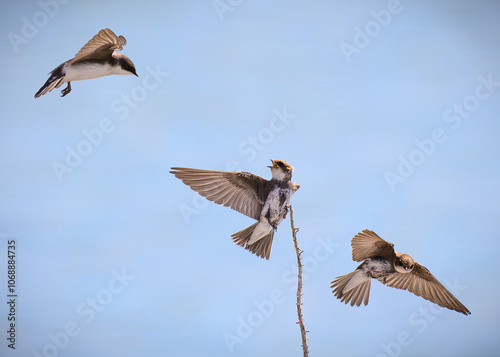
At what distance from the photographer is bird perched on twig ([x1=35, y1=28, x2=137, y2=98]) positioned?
505cm

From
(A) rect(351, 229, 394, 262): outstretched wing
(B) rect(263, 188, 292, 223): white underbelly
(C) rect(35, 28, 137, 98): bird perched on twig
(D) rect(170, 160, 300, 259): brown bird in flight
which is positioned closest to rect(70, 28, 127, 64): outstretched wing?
(C) rect(35, 28, 137, 98): bird perched on twig

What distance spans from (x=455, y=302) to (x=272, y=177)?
2.12 metres

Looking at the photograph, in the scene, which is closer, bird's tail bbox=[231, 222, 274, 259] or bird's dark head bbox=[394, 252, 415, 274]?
bird's tail bbox=[231, 222, 274, 259]

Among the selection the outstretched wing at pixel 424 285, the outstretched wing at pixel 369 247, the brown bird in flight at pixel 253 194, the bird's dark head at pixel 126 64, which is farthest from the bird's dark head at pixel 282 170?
the bird's dark head at pixel 126 64

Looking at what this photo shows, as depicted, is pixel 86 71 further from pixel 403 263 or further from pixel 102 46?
pixel 403 263

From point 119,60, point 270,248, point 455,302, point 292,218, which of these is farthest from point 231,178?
point 455,302

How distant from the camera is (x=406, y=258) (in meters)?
4.93

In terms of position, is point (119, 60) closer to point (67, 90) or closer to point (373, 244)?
point (67, 90)

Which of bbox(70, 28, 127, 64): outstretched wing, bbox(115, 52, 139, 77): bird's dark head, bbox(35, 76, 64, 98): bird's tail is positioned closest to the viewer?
bbox(70, 28, 127, 64): outstretched wing

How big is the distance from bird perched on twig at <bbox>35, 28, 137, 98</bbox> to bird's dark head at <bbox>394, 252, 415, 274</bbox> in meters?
2.97

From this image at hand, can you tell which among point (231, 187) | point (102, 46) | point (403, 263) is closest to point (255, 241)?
point (231, 187)

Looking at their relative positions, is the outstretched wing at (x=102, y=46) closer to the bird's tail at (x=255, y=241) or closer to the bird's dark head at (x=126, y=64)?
the bird's dark head at (x=126, y=64)

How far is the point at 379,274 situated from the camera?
4895 mm

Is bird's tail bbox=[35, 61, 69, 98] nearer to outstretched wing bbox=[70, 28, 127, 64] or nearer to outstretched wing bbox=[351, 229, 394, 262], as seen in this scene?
outstretched wing bbox=[70, 28, 127, 64]
